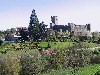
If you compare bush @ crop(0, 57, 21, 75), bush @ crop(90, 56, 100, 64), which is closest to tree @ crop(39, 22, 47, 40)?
bush @ crop(90, 56, 100, 64)

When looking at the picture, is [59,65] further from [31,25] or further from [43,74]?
[31,25]

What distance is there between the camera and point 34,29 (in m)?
88.4

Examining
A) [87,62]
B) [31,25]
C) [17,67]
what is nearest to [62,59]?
[87,62]

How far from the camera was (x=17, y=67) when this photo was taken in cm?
2684

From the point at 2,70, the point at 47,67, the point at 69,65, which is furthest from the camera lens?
the point at 69,65

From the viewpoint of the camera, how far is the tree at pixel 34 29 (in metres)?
86.6

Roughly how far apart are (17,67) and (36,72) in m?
2.79

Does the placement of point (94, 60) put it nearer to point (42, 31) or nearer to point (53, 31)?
point (42, 31)

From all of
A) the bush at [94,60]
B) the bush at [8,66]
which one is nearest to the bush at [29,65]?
the bush at [8,66]

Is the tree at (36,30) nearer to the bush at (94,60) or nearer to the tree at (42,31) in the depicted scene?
the tree at (42,31)

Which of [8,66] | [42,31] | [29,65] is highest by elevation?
[42,31]

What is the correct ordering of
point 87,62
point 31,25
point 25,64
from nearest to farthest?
point 25,64
point 87,62
point 31,25

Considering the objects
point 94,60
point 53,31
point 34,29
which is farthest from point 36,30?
point 94,60

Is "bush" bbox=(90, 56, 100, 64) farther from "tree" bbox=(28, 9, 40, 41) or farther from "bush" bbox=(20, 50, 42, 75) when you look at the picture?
"tree" bbox=(28, 9, 40, 41)
